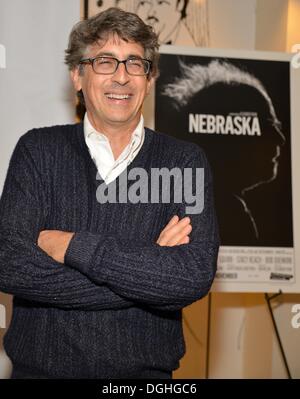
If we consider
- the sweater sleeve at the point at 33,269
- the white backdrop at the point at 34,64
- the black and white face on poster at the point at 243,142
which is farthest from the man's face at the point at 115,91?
the black and white face on poster at the point at 243,142

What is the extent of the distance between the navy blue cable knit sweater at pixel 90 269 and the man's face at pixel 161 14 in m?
2.02

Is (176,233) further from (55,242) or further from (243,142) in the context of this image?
(243,142)

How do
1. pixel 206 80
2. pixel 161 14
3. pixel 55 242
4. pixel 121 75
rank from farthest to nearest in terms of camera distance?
1. pixel 161 14
2. pixel 206 80
3. pixel 121 75
4. pixel 55 242

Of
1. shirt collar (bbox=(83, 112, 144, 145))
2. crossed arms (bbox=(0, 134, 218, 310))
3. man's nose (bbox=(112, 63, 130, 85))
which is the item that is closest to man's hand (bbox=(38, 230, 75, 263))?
crossed arms (bbox=(0, 134, 218, 310))

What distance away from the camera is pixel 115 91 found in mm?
1794

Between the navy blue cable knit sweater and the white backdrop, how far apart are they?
29.8 inches

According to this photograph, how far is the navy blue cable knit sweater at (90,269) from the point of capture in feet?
5.19

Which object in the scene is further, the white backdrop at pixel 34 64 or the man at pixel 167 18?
the man at pixel 167 18

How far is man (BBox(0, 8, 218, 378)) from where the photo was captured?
5.21 ft

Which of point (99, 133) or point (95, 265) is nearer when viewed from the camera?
point (95, 265)

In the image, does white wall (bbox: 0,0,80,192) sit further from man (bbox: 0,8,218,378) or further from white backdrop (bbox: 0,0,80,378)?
man (bbox: 0,8,218,378)

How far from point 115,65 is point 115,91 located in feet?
0.25

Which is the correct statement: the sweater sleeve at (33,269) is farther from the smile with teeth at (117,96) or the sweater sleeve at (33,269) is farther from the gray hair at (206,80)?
the gray hair at (206,80)

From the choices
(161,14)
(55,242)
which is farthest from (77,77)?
(161,14)
